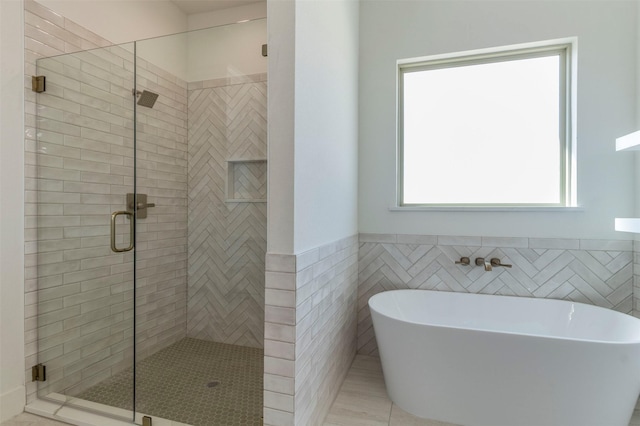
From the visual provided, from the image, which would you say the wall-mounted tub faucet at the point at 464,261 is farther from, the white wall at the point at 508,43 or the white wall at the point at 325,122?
the white wall at the point at 325,122

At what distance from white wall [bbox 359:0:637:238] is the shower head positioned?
155 centimetres

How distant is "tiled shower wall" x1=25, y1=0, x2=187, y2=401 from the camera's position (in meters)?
1.91

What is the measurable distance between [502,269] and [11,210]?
3.15m

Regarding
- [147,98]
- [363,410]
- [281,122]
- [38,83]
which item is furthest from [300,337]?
[38,83]

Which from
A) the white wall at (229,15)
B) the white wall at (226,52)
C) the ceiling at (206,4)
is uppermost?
the ceiling at (206,4)

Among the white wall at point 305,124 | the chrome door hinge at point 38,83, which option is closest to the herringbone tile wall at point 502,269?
the white wall at point 305,124

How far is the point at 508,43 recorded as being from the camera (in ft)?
7.58

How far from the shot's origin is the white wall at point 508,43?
83.7 inches

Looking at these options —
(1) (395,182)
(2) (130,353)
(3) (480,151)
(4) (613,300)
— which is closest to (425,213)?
(1) (395,182)

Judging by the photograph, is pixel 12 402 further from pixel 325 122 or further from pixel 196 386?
pixel 325 122

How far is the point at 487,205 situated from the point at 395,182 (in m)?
0.72

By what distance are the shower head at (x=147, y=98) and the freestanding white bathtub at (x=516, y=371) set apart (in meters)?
2.03

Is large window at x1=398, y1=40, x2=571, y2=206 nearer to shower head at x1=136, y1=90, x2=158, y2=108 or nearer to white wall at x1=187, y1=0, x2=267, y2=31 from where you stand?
white wall at x1=187, y1=0, x2=267, y2=31

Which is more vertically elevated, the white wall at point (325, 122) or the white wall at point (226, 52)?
the white wall at point (226, 52)
